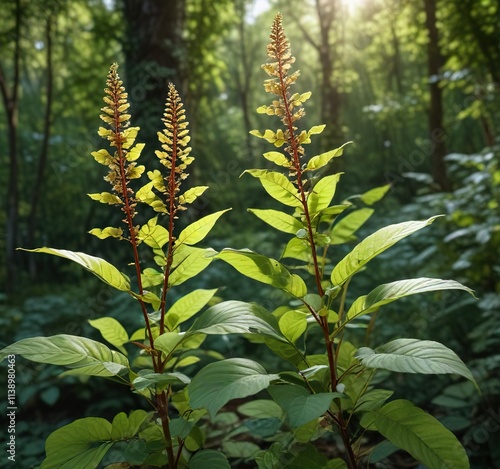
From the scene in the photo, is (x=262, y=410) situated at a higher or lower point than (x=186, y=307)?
lower

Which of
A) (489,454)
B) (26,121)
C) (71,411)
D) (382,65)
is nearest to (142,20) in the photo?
(71,411)

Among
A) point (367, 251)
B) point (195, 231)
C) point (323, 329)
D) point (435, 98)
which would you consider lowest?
point (323, 329)

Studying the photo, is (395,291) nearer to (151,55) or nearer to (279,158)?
(279,158)

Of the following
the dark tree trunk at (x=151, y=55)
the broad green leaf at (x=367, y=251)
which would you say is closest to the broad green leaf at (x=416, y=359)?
the broad green leaf at (x=367, y=251)

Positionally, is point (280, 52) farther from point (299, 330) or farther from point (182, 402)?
point (182, 402)

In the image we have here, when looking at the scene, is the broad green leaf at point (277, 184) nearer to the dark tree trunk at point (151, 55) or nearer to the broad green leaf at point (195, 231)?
the broad green leaf at point (195, 231)

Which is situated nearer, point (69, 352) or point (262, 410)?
point (69, 352)

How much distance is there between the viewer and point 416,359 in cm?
120

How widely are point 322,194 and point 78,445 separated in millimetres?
1037

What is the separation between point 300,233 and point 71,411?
3.01m

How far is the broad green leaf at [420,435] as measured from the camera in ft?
4.06

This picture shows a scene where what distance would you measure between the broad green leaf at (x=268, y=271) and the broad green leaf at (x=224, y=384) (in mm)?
258

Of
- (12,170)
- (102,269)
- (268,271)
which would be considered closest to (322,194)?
(268,271)

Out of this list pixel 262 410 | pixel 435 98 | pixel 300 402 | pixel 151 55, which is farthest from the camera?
pixel 435 98
